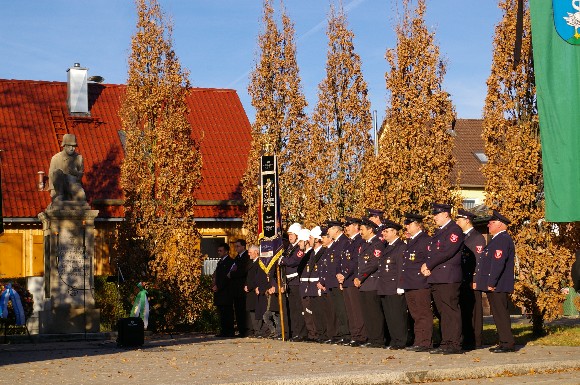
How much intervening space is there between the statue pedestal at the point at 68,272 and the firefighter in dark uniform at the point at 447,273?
9660mm

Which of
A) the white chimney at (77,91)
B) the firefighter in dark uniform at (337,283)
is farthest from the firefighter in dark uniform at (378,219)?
the white chimney at (77,91)

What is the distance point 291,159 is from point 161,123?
4549 mm

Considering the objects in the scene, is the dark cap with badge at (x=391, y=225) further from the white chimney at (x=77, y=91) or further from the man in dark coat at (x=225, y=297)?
the white chimney at (x=77, y=91)

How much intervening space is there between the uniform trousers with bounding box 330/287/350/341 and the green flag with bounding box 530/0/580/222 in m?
4.64

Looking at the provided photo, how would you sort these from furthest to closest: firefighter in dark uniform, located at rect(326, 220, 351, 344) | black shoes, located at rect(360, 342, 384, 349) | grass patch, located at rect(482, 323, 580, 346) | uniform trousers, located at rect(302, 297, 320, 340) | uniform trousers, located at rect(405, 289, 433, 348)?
uniform trousers, located at rect(302, 297, 320, 340)
firefighter in dark uniform, located at rect(326, 220, 351, 344)
black shoes, located at rect(360, 342, 384, 349)
grass patch, located at rect(482, 323, 580, 346)
uniform trousers, located at rect(405, 289, 433, 348)

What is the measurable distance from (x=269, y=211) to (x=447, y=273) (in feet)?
21.0

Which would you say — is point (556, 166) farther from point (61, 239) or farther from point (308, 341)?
point (61, 239)

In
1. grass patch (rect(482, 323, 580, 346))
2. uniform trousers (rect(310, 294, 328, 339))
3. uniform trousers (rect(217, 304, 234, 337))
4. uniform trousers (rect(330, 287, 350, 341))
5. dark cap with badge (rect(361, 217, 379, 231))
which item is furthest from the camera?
uniform trousers (rect(217, 304, 234, 337))

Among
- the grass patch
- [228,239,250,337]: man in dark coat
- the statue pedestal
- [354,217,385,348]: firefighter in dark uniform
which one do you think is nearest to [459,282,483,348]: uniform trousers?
the grass patch

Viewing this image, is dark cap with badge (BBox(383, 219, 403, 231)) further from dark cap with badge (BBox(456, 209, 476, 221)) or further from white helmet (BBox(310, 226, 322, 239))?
white helmet (BBox(310, 226, 322, 239))

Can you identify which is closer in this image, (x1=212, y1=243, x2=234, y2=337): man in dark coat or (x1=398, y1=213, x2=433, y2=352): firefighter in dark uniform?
(x1=398, y1=213, x2=433, y2=352): firefighter in dark uniform

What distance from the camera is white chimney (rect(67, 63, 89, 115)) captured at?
38656 millimetres

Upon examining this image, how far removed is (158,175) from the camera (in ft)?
89.4

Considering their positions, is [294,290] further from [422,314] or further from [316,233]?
[422,314]
